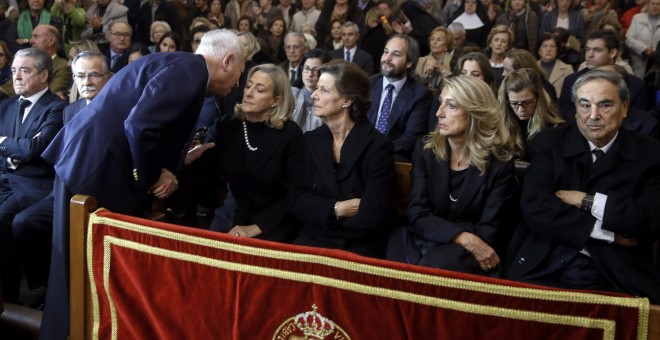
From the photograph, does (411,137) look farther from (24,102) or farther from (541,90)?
(24,102)

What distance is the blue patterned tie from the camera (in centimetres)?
499

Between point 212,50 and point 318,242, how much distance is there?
106 centimetres

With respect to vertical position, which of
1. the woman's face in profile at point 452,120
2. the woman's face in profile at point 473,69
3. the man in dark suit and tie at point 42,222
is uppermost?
the woman's face in profile at point 473,69

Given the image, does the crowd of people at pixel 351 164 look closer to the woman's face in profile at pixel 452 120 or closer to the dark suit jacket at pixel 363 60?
the woman's face in profile at pixel 452 120

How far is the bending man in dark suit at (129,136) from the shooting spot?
2.75 metres

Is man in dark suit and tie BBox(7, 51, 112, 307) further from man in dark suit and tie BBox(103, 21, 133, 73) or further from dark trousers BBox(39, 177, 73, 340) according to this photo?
man in dark suit and tie BBox(103, 21, 133, 73)

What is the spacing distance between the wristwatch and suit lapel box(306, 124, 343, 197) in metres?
1.12

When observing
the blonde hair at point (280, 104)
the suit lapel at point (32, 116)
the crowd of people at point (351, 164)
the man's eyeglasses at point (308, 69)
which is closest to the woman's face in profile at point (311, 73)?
the man's eyeglasses at point (308, 69)

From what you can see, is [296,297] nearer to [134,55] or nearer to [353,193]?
[353,193]

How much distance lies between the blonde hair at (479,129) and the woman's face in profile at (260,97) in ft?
3.17

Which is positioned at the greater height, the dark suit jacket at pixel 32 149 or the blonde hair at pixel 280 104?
the blonde hair at pixel 280 104

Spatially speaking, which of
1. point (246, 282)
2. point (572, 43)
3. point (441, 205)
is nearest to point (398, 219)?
point (441, 205)

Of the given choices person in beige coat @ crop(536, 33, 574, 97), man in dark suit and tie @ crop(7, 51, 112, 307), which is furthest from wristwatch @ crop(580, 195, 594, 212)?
person in beige coat @ crop(536, 33, 574, 97)

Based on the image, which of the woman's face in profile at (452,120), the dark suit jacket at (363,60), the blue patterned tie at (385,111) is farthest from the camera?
the dark suit jacket at (363,60)
